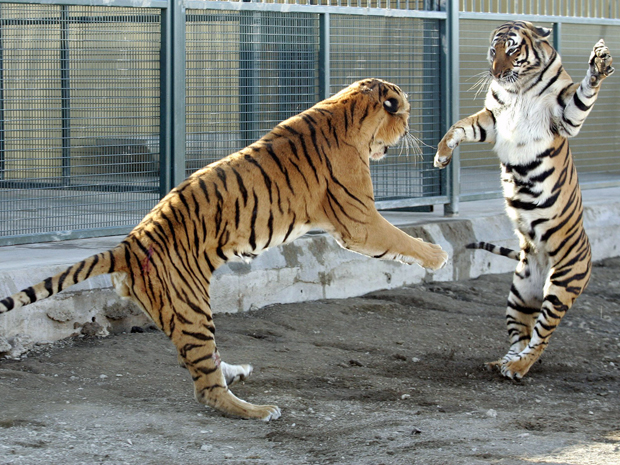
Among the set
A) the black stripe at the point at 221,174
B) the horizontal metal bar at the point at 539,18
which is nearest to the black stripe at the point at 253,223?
the black stripe at the point at 221,174

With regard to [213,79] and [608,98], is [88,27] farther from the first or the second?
[608,98]

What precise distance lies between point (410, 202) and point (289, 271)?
165 cm

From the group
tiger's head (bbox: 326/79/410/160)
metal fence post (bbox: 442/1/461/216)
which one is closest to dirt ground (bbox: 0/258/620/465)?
tiger's head (bbox: 326/79/410/160)

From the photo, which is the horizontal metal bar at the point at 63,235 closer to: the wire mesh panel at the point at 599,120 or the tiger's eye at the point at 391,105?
the tiger's eye at the point at 391,105

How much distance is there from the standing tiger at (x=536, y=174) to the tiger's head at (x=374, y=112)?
0.77 meters

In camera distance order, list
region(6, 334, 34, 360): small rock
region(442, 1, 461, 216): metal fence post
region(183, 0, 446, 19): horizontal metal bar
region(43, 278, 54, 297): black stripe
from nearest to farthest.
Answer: region(43, 278, 54, 297): black stripe < region(6, 334, 34, 360): small rock < region(183, 0, 446, 19): horizontal metal bar < region(442, 1, 461, 216): metal fence post

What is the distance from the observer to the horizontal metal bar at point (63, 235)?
19.1 ft

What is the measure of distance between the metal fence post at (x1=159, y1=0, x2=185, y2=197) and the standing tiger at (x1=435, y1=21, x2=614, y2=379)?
193cm

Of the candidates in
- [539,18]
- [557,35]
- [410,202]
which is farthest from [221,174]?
[557,35]

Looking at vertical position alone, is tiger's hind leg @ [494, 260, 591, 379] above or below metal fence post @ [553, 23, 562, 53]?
below

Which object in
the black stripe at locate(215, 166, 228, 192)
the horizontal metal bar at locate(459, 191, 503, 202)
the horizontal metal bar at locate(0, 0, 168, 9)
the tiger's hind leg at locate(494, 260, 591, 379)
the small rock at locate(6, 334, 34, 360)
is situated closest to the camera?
the black stripe at locate(215, 166, 228, 192)

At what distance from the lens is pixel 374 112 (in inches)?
180

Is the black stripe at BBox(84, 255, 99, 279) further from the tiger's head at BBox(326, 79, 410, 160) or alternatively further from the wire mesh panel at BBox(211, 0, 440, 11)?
the wire mesh panel at BBox(211, 0, 440, 11)

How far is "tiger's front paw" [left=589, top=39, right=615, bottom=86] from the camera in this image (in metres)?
4.88
